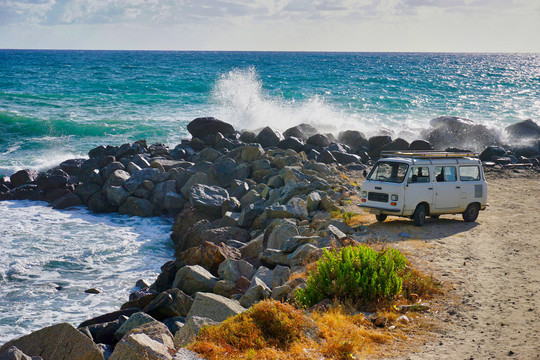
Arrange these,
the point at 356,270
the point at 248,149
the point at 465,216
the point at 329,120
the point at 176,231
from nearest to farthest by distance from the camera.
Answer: the point at 356,270 < the point at 465,216 < the point at 176,231 < the point at 248,149 < the point at 329,120

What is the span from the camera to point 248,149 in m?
25.8

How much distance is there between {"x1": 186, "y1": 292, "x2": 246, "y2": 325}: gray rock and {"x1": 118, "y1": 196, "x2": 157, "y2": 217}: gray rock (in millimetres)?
12813

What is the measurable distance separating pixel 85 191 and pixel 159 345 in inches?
691

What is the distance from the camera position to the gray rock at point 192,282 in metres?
12.8

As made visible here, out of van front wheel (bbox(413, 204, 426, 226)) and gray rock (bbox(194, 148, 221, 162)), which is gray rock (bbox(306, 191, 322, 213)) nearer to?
van front wheel (bbox(413, 204, 426, 226))

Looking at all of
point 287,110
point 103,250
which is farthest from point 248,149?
point 287,110

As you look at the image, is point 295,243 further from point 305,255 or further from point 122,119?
point 122,119

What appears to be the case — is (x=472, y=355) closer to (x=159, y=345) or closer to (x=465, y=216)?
(x=159, y=345)

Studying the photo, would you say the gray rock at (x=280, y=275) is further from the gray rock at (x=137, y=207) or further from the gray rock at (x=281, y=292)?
the gray rock at (x=137, y=207)

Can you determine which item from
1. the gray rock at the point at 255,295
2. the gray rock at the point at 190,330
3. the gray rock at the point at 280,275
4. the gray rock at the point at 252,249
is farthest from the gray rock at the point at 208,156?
the gray rock at the point at 190,330

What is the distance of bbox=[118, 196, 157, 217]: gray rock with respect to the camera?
21.9 meters

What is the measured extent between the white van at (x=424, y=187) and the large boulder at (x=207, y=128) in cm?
1779

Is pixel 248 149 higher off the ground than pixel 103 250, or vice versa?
pixel 248 149

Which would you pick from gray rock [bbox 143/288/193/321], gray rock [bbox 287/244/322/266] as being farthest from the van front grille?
gray rock [bbox 143/288/193/321]
